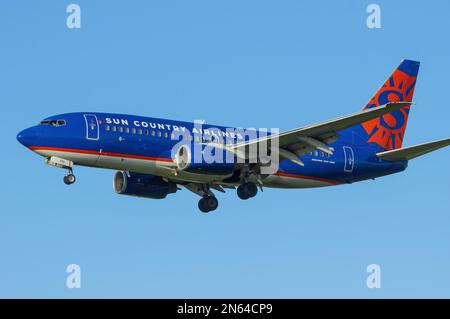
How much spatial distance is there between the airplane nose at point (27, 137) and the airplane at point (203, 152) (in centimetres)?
5

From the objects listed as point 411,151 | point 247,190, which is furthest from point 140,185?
point 411,151

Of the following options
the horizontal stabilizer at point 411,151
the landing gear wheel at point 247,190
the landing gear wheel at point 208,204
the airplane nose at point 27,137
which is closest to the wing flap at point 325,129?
the landing gear wheel at point 247,190

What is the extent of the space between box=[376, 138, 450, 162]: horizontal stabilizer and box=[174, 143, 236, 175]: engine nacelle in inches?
411

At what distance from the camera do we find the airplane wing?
51750mm

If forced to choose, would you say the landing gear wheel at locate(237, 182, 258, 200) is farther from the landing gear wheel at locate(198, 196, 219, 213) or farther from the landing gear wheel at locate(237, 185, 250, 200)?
the landing gear wheel at locate(198, 196, 219, 213)

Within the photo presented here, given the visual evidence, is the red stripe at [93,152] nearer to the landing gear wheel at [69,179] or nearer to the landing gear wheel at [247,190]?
the landing gear wheel at [69,179]

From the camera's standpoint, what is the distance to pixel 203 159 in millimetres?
55375

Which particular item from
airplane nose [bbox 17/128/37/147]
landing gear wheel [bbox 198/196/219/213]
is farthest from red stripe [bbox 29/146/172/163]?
landing gear wheel [bbox 198/196/219/213]

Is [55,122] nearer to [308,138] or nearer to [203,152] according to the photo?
[203,152]

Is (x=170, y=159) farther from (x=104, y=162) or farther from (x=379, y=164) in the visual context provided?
(x=379, y=164)

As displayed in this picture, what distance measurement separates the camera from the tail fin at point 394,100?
64.2 metres

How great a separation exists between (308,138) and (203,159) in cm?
576

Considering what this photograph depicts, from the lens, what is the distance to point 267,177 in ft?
194
